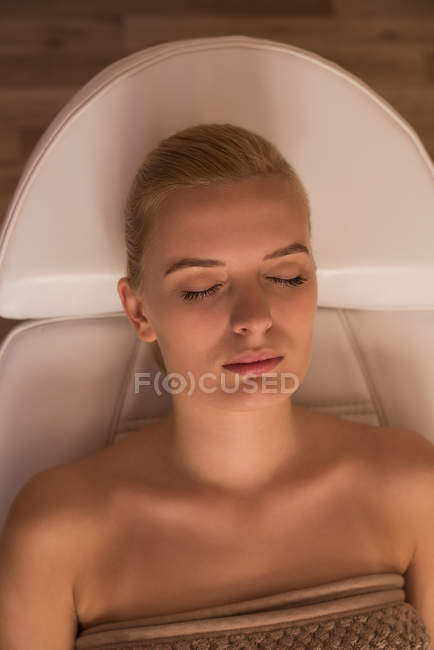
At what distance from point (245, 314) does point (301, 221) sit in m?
0.19

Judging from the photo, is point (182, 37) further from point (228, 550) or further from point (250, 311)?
point (228, 550)

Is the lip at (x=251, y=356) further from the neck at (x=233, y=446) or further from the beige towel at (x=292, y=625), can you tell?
the beige towel at (x=292, y=625)

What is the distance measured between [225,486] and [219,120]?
686 mm

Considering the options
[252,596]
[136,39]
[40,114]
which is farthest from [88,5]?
[252,596]

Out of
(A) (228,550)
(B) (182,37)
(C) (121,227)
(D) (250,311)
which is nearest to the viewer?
(D) (250,311)

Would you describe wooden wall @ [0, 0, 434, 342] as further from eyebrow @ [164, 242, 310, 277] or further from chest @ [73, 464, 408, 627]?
chest @ [73, 464, 408, 627]

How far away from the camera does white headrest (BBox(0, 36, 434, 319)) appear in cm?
131

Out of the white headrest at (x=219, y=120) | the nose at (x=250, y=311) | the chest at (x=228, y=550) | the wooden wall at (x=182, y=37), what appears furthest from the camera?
the wooden wall at (x=182, y=37)

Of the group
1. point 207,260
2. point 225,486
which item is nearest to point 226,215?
point 207,260

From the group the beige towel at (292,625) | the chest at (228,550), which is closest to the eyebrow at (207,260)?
the chest at (228,550)

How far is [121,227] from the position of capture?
1329 millimetres

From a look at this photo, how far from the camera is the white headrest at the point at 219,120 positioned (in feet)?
4.28

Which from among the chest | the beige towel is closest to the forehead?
the chest

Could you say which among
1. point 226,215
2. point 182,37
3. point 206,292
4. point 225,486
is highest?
point 182,37
